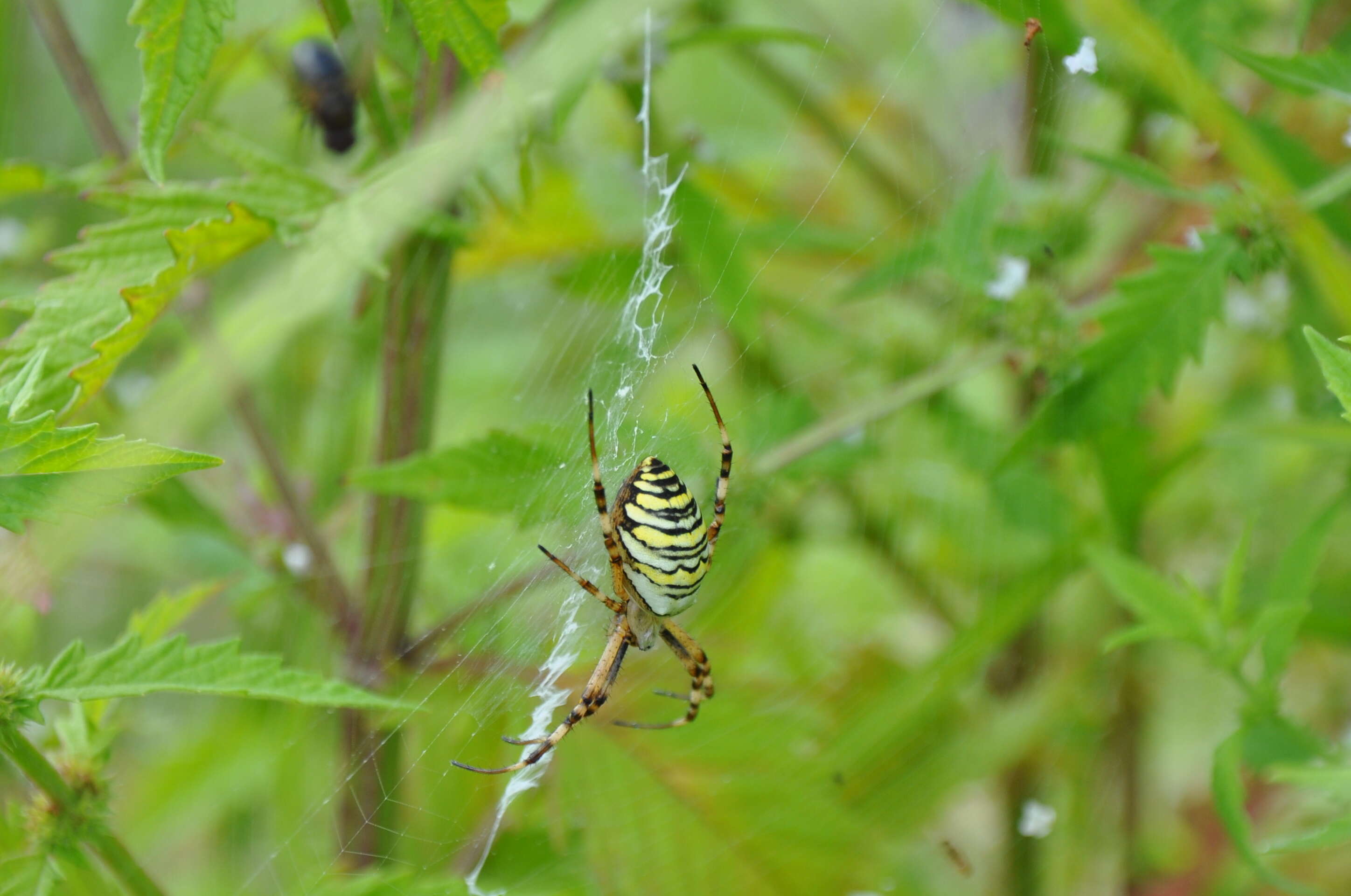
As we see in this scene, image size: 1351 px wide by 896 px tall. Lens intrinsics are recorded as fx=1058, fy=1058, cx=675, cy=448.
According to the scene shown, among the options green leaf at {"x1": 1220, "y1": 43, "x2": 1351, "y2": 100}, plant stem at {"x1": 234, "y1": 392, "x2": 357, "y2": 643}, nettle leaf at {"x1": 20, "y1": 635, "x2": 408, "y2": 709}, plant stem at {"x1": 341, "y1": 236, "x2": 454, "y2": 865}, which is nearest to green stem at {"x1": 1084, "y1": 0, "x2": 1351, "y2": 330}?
green leaf at {"x1": 1220, "y1": 43, "x2": 1351, "y2": 100}

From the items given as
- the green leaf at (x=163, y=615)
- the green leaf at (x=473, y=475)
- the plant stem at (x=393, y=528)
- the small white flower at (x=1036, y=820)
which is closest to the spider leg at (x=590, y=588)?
the green leaf at (x=473, y=475)

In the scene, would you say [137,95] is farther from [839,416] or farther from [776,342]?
[839,416]

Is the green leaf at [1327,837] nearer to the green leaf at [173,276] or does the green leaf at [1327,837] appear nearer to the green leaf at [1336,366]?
the green leaf at [1336,366]

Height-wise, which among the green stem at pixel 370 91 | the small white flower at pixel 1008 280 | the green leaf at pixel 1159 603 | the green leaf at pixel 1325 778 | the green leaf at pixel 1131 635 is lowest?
the green leaf at pixel 1159 603

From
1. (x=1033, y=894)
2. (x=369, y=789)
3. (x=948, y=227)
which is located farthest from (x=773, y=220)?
(x=1033, y=894)

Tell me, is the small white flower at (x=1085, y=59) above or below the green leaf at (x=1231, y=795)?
above

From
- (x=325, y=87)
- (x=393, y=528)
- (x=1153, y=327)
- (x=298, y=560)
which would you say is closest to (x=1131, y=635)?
(x=1153, y=327)

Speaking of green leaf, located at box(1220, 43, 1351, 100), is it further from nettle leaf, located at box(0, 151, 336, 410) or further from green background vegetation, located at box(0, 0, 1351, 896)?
nettle leaf, located at box(0, 151, 336, 410)
